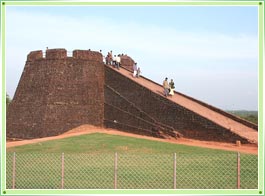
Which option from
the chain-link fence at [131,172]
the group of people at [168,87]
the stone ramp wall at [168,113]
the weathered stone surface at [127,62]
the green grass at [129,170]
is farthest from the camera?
the weathered stone surface at [127,62]

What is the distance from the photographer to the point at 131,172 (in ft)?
26.0

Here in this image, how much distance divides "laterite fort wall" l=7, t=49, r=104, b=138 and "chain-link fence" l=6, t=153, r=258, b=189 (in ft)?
20.5

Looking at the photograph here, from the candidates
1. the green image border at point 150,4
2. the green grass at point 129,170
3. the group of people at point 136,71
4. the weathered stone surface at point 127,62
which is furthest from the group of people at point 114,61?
the green image border at point 150,4

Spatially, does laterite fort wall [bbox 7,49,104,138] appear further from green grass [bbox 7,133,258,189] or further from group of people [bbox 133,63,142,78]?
green grass [bbox 7,133,258,189]

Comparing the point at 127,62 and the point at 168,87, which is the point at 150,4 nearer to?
the point at 168,87

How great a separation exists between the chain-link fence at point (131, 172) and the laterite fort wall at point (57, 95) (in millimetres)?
6260

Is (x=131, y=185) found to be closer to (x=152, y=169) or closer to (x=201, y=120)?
(x=152, y=169)

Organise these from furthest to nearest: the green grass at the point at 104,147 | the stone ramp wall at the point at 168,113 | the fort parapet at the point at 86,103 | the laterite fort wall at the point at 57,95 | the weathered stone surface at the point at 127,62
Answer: the weathered stone surface at the point at 127,62 → the laterite fort wall at the point at 57,95 → the fort parapet at the point at 86,103 → the stone ramp wall at the point at 168,113 → the green grass at the point at 104,147

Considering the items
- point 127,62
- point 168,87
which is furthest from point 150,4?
point 127,62

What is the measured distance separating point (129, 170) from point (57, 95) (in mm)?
9141

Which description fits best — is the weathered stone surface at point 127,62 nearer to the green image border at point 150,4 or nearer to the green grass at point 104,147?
the green grass at point 104,147

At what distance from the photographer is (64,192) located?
5285 mm

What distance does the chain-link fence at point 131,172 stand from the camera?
6794 mm

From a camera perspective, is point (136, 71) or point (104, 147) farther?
point (136, 71)
